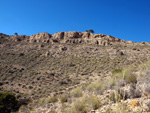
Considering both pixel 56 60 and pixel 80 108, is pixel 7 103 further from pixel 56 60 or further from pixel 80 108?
pixel 56 60

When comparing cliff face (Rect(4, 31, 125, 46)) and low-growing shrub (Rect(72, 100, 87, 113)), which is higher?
cliff face (Rect(4, 31, 125, 46))

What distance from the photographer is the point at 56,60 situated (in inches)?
1173

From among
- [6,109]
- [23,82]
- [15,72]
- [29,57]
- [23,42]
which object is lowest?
[6,109]

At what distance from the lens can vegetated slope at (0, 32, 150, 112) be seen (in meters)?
17.4

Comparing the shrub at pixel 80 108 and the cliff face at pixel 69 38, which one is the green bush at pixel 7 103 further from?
the cliff face at pixel 69 38

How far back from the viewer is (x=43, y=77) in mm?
20672

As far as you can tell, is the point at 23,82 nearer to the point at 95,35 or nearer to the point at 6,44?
the point at 6,44

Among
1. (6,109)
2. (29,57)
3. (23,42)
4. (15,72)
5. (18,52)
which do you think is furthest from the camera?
(23,42)

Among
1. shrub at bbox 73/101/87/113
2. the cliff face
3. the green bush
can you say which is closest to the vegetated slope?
the cliff face

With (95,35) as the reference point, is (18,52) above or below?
below

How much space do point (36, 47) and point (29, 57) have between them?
24.1 feet

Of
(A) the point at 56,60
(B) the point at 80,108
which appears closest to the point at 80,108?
(B) the point at 80,108

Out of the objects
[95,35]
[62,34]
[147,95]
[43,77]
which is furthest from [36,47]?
[147,95]

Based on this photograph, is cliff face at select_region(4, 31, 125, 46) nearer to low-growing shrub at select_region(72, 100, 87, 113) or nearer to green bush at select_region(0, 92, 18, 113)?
green bush at select_region(0, 92, 18, 113)
